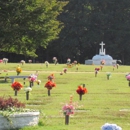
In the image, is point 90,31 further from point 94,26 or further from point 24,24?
point 24,24

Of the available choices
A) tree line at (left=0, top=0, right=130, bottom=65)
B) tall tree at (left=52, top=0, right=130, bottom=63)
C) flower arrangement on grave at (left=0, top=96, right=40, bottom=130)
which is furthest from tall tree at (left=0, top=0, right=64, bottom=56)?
tall tree at (left=52, top=0, right=130, bottom=63)

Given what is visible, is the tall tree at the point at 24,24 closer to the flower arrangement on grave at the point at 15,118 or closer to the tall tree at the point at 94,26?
the flower arrangement on grave at the point at 15,118

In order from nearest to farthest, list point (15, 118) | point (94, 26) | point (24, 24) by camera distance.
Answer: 1. point (15, 118)
2. point (24, 24)
3. point (94, 26)

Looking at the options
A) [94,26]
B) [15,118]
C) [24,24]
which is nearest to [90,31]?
[94,26]

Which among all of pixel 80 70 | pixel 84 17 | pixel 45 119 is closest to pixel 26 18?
pixel 80 70

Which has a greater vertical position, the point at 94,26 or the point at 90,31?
the point at 94,26

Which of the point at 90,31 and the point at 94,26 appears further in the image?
the point at 94,26

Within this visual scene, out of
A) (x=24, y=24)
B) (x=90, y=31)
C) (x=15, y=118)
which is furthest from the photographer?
(x=90, y=31)

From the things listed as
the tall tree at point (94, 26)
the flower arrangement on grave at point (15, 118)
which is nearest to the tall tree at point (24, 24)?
the flower arrangement on grave at point (15, 118)

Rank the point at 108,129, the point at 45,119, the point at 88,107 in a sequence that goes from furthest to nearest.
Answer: the point at 88,107
the point at 45,119
the point at 108,129

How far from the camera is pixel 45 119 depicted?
14844 millimetres

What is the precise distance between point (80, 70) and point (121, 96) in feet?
73.7

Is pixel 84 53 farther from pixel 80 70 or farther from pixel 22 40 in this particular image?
pixel 22 40

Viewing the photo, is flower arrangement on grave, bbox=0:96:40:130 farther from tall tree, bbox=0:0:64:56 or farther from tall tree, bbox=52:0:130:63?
tall tree, bbox=52:0:130:63
